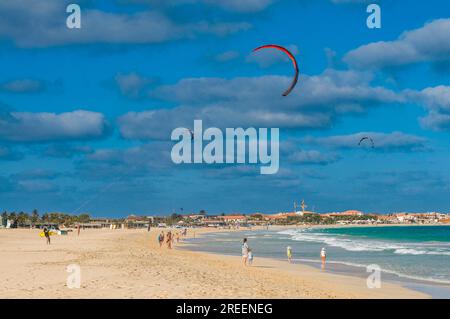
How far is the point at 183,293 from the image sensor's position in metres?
13.2

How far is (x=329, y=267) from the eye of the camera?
26.9 meters

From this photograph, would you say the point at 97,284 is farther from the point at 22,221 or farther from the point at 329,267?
the point at 22,221

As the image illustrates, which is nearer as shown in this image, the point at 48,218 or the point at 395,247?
the point at 395,247

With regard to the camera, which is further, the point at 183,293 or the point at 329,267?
the point at 329,267

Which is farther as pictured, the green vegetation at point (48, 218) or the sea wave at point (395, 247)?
the green vegetation at point (48, 218)

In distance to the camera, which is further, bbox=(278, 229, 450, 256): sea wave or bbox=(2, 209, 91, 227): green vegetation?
bbox=(2, 209, 91, 227): green vegetation
